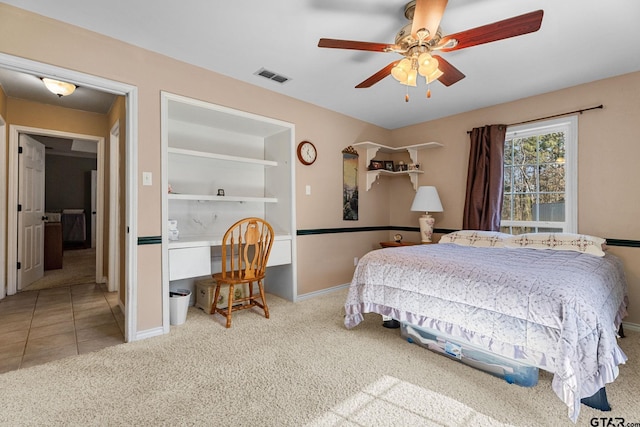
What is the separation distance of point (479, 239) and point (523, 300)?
1.61m

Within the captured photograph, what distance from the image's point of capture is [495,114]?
360 cm

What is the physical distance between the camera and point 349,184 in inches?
161

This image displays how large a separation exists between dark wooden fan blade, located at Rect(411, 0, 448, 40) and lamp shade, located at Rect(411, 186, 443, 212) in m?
2.35

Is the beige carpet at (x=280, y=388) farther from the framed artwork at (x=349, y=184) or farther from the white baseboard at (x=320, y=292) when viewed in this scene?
the framed artwork at (x=349, y=184)

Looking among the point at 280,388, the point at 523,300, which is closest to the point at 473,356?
the point at 523,300

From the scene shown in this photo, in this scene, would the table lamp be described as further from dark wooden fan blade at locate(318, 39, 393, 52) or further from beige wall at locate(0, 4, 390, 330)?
dark wooden fan blade at locate(318, 39, 393, 52)

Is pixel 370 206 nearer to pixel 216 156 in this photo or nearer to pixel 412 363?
pixel 216 156

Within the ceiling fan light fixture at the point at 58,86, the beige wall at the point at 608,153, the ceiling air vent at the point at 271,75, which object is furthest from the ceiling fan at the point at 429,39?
the ceiling fan light fixture at the point at 58,86

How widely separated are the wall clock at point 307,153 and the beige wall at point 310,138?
71 millimetres

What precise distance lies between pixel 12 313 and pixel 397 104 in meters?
4.55

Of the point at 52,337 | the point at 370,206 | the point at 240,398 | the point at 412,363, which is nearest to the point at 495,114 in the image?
the point at 370,206

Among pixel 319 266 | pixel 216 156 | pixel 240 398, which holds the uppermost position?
pixel 216 156

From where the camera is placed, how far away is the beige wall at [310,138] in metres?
2.15

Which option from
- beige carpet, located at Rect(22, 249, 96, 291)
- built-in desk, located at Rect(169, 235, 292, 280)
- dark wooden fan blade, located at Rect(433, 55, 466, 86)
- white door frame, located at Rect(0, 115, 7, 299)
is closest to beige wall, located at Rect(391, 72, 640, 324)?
dark wooden fan blade, located at Rect(433, 55, 466, 86)
